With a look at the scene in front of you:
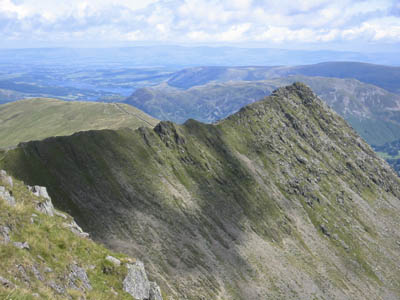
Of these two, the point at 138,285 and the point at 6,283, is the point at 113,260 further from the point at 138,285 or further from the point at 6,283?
the point at 6,283

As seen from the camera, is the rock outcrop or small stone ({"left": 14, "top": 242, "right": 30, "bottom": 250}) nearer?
small stone ({"left": 14, "top": 242, "right": 30, "bottom": 250})

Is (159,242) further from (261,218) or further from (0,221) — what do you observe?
(0,221)

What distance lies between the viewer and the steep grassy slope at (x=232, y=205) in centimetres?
7838

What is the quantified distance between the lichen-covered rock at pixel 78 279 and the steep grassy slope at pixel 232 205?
44650 millimetres

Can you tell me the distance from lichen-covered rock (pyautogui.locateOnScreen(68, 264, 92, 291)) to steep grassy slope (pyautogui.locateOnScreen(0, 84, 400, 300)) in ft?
146

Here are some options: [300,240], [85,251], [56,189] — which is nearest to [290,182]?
[300,240]

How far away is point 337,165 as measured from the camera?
6334 inches

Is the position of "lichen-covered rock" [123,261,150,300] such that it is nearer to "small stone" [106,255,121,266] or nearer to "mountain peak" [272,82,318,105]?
"small stone" [106,255,121,266]

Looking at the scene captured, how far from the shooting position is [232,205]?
350 feet

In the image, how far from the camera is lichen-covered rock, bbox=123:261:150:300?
28109mm

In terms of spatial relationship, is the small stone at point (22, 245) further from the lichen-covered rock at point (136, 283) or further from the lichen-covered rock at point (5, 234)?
the lichen-covered rock at point (136, 283)

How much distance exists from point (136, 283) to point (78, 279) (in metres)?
7.20

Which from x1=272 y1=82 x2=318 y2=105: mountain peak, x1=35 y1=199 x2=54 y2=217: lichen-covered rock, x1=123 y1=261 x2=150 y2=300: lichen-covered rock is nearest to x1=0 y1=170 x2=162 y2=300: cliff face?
x1=123 y1=261 x2=150 y2=300: lichen-covered rock

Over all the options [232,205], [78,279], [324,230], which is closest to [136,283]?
[78,279]
